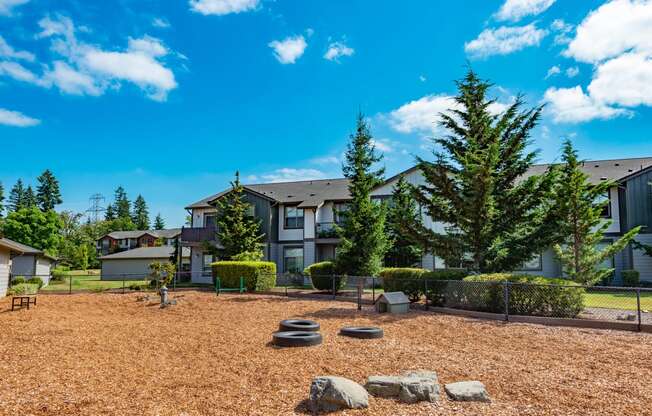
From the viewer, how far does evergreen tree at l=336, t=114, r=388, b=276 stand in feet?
70.2

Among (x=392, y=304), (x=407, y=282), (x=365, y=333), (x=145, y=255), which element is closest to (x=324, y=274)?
(x=407, y=282)

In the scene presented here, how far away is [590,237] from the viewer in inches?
739

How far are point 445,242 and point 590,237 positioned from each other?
7.63 m

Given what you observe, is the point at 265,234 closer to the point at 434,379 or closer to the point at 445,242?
the point at 445,242

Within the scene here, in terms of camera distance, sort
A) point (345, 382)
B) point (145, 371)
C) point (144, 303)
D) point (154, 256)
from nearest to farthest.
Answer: point (345, 382) → point (145, 371) → point (144, 303) → point (154, 256)

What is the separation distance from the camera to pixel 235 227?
27297mm

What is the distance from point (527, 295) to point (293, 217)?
2089cm

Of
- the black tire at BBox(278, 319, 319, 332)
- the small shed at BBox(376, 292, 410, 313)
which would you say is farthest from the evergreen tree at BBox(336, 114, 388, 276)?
the black tire at BBox(278, 319, 319, 332)

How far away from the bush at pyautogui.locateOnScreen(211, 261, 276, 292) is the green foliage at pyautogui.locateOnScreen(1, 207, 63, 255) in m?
35.6

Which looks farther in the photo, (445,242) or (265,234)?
(265,234)

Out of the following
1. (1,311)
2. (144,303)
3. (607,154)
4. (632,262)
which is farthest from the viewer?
(607,154)

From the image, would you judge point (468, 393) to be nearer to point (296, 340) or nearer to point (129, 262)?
point (296, 340)

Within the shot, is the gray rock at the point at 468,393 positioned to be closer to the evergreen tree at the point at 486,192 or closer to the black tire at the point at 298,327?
the black tire at the point at 298,327

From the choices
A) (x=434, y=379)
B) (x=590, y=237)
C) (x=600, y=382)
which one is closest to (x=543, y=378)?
(x=600, y=382)
